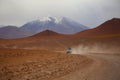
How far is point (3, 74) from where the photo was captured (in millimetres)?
14727

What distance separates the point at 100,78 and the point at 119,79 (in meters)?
1.26

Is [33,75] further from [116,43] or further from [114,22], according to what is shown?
[114,22]

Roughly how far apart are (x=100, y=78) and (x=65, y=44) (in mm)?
60371

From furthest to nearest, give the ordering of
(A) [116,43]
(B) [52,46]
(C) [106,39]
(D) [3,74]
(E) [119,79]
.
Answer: (B) [52,46] → (C) [106,39] → (A) [116,43] → (D) [3,74] → (E) [119,79]

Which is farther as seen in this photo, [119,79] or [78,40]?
[78,40]

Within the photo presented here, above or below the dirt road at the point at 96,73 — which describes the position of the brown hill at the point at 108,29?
above

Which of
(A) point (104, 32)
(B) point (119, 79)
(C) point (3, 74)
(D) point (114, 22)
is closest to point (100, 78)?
(B) point (119, 79)

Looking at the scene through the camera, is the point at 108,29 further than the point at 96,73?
Yes

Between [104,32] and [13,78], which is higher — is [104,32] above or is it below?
above

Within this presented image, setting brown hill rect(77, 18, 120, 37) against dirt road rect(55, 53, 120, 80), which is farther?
brown hill rect(77, 18, 120, 37)

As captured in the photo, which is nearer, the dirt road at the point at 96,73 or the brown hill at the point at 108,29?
the dirt road at the point at 96,73

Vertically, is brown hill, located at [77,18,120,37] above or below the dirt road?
above

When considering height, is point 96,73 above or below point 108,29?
below

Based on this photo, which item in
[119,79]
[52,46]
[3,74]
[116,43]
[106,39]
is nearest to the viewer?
[119,79]
